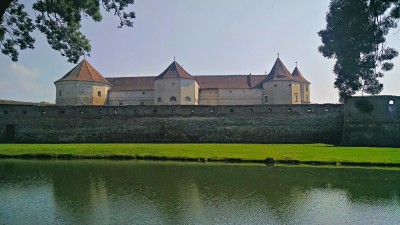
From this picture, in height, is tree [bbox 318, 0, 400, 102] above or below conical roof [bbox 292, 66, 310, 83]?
below

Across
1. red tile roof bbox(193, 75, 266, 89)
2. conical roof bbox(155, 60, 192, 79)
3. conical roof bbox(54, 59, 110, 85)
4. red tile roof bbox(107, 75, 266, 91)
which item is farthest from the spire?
conical roof bbox(54, 59, 110, 85)

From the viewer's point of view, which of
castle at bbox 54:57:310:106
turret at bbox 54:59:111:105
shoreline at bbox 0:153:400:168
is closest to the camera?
shoreline at bbox 0:153:400:168

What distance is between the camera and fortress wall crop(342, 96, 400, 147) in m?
28.5

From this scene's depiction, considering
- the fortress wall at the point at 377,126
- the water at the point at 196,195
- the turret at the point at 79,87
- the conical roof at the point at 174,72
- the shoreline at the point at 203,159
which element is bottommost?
the water at the point at 196,195

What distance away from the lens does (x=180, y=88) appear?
135 feet

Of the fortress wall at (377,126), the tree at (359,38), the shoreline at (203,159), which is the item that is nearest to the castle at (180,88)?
the fortress wall at (377,126)

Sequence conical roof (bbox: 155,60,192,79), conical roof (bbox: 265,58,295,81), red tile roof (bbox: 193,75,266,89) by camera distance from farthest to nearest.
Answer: red tile roof (bbox: 193,75,266,89) < conical roof (bbox: 265,58,295,81) < conical roof (bbox: 155,60,192,79)

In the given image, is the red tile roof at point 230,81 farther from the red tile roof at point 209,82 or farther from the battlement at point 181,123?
the battlement at point 181,123

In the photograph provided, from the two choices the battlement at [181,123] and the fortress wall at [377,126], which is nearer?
the fortress wall at [377,126]

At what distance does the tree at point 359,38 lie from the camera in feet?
24.5

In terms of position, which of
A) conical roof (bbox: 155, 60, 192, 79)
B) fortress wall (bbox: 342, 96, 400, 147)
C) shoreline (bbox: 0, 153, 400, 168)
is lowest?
shoreline (bbox: 0, 153, 400, 168)

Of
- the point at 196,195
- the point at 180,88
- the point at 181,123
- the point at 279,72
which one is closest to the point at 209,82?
the point at 180,88

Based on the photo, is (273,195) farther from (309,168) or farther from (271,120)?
(271,120)

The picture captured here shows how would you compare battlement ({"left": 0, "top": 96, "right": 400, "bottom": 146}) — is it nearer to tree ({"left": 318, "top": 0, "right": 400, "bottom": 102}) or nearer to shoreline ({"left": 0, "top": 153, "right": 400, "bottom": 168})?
shoreline ({"left": 0, "top": 153, "right": 400, "bottom": 168})
